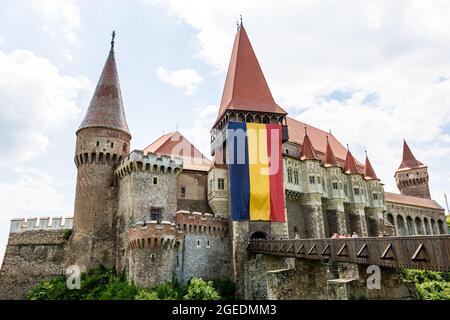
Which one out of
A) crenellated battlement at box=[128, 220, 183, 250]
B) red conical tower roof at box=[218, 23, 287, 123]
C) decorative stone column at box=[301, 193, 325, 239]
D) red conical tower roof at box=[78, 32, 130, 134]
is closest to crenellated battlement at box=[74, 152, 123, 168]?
red conical tower roof at box=[78, 32, 130, 134]

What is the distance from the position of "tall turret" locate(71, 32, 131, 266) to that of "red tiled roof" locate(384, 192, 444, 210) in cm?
3502

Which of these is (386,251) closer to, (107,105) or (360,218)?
(107,105)

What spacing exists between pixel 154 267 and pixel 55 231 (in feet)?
32.3

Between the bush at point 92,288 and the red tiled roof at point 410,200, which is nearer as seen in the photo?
the bush at point 92,288

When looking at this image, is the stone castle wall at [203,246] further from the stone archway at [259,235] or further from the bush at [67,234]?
the bush at [67,234]

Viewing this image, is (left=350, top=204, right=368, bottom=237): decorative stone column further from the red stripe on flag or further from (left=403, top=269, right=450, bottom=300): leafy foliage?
the red stripe on flag

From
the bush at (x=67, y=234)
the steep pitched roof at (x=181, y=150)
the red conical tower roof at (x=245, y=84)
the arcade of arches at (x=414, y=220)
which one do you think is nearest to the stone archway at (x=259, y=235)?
the steep pitched roof at (x=181, y=150)

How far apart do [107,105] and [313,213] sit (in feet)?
62.7

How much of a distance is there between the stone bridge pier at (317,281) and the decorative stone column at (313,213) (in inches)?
274

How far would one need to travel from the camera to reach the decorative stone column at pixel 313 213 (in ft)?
99.9

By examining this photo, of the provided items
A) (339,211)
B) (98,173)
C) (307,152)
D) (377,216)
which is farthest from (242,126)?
(377,216)

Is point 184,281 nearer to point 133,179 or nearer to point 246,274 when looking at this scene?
point 246,274

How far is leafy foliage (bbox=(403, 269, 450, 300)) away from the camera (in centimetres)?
→ 2548
